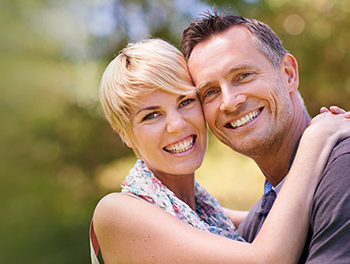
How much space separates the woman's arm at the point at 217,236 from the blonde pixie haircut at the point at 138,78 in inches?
15.9

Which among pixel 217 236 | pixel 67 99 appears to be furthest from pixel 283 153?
pixel 67 99

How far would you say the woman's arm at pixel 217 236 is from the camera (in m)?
1.52

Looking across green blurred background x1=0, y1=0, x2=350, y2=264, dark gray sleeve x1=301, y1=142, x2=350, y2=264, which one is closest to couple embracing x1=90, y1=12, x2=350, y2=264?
dark gray sleeve x1=301, y1=142, x2=350, y2=264

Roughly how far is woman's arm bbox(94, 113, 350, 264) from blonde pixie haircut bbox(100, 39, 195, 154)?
403mm

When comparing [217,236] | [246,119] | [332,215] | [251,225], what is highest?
[246,119]

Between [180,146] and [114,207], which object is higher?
[180,146]

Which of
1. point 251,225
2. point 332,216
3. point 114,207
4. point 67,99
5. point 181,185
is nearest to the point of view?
point 332,216

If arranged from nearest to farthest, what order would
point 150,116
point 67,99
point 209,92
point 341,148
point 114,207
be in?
1. point 341,148
2. point 114,207
3. point 150,116
4. point 209,92
5. point 67,99

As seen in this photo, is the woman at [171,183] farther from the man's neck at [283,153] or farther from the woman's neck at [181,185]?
the man's neck at [283,153]

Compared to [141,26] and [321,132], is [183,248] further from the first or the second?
[141,26]

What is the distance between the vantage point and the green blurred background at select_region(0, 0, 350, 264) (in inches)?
290

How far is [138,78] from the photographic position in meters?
1.88

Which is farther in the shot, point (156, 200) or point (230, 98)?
point (230, 98)

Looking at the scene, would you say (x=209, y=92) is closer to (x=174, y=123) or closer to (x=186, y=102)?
(x=186, y=102)
